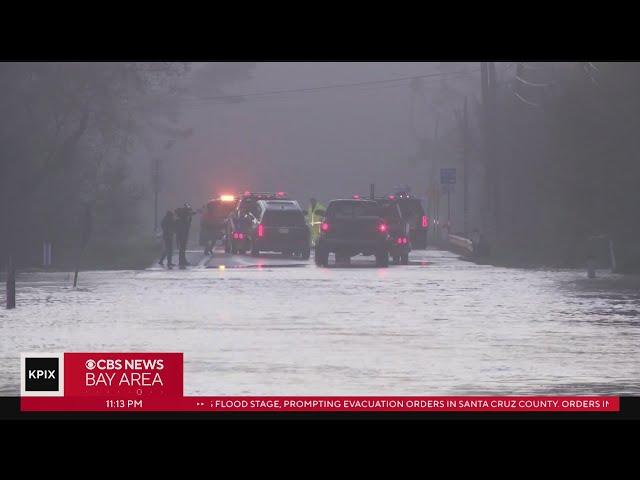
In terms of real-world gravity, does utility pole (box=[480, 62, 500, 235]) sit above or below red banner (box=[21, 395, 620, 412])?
above

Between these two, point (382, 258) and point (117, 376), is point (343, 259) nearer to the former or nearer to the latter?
point (382, 258)

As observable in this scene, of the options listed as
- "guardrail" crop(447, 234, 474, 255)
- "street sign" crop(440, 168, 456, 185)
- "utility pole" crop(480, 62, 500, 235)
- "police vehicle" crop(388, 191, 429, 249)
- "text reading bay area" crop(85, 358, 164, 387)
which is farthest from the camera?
"street sign" crop(440, 168, 456, 185)

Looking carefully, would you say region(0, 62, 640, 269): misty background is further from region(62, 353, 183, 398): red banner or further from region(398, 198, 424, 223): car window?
region(62, 353, 183, 398): red banner

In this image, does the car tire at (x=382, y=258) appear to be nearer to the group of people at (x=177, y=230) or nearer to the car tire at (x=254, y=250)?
the group of people at (x=177, y=230)

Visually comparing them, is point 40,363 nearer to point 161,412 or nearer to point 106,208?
point 161,412

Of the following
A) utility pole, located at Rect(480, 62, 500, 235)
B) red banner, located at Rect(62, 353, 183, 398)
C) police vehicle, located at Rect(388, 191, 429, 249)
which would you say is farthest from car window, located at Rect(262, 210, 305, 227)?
red banner, located at Rect(62, 353, 183, 398)

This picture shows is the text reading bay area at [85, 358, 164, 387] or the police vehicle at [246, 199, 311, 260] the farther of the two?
the police vehicle at [246, 199, 311, 260]

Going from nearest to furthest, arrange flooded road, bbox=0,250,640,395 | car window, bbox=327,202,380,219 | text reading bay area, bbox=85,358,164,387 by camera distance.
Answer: text reading bay area, bbox=85,358,164,387 → flooded road, bbox=0,250,640,395 → car window, bbox=327,202,380,219

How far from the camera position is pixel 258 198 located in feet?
180

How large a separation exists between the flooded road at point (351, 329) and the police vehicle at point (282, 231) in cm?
1064

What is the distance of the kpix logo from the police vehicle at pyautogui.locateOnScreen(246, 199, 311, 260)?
119ft

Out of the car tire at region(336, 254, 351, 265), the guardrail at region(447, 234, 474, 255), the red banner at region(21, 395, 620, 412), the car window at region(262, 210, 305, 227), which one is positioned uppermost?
the car window at region(262, 210, 305, 227)

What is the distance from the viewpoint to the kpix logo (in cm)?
1416
